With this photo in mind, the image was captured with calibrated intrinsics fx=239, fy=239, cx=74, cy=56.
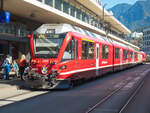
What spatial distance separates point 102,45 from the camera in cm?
1672

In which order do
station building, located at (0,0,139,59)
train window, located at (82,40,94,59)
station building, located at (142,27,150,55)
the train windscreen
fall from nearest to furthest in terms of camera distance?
the train windscreen < train window, located at (82,40,94,59) < station building, located at (0,0,139,59) < station building, located at (142,27,150,55)

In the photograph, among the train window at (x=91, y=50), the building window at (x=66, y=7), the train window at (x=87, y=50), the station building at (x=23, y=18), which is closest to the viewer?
the train window at (x=87, y=50)

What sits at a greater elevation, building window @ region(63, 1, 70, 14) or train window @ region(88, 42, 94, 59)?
building window @ region(63, 1, 70, 14)

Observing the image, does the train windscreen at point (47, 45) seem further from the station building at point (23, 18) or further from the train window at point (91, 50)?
the station building at point (23, 18)

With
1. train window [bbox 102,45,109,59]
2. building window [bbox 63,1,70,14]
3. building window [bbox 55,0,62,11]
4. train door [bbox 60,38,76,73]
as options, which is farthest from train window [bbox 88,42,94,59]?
building window [bbox 63,1,70,14]

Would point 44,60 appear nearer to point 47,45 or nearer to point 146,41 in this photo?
point 47,45

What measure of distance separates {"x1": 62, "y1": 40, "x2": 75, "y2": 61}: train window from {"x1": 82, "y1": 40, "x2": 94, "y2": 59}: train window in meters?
1.50

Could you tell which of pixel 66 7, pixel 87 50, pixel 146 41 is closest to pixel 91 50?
pixel 87 50

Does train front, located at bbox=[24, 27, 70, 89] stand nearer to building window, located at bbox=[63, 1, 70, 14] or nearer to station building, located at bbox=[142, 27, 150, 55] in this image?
building window, located at bbox=[63, 1, 70, 14]

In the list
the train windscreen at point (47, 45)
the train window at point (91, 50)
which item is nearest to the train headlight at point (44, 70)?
the train windscreen at point (47, 45)

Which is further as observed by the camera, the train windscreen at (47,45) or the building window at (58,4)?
the building window at (58,4)

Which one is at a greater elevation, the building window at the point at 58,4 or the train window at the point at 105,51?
the building window at the point at 58,4

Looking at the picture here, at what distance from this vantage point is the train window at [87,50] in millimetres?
12707

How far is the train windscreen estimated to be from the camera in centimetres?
1067
